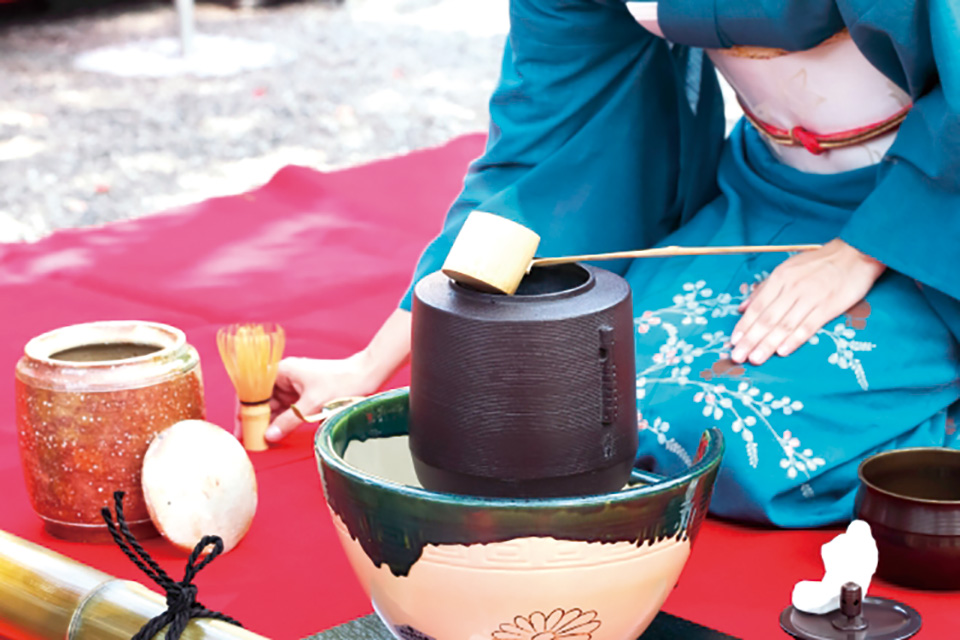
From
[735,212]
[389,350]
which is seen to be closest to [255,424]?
[389,350]

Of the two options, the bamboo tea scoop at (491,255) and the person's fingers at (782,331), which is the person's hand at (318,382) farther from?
the bamboo tea scoop at (491,255)

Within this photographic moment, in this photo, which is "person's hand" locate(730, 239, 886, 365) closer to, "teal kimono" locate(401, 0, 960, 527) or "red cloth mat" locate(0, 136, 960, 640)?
"teal kimono" locate(401, 0, 960, 527)

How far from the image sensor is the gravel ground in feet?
11.2

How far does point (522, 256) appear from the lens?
935mm

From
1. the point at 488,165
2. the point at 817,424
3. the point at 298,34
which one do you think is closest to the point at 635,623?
the point at 817,424

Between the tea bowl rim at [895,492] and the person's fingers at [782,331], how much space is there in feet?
0.52

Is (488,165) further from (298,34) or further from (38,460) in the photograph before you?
(298,34)

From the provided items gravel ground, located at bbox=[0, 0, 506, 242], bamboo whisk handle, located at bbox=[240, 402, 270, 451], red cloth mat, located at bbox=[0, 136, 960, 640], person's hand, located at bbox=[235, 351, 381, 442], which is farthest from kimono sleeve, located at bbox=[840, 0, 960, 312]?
gravel ground, located at bbox=[0, 0, 506, 242]

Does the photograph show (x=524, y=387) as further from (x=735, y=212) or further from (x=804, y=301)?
(x=735, y=212)

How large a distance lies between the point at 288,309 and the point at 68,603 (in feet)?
3.88

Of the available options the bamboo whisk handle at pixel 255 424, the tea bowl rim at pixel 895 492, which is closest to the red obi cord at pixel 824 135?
the tea bowl rim at pixel 895 492

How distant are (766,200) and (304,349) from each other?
0.79m

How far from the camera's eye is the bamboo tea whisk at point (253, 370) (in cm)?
155

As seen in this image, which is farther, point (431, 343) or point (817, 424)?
point (817, 424)
